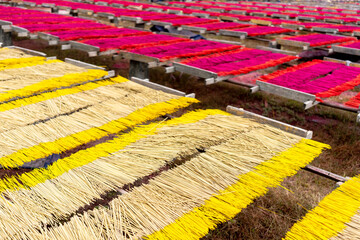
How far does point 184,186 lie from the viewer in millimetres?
2547

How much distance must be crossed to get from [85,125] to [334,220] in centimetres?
246

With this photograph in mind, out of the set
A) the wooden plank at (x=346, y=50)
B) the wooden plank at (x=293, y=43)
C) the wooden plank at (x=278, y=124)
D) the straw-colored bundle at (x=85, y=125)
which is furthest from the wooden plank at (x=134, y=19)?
the wooden plank at (x=278, y=124)

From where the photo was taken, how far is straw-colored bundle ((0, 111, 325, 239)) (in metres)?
2.16

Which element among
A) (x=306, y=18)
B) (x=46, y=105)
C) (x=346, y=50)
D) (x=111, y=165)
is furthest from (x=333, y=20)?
(x=111, y=165)

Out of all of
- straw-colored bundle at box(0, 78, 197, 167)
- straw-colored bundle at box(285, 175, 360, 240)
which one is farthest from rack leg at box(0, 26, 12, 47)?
straw-colored bundle at box(285, 175, 360, 240)

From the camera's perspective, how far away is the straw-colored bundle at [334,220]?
218cm

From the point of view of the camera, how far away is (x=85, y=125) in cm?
339

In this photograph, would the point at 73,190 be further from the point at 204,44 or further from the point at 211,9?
the point at 211,9

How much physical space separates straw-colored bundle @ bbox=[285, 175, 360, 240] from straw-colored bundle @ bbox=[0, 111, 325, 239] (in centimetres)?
39

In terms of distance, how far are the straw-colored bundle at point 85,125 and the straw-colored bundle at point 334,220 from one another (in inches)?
77.8

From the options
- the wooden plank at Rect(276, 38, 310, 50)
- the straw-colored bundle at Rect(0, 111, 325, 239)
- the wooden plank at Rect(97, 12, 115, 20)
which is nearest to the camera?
the straw-colored bundle at Rect(0, 111, 325, 239)

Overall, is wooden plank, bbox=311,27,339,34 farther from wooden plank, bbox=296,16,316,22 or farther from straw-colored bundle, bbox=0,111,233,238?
straw-colored bundle, bbox=0,111,233,238

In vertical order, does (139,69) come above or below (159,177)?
above

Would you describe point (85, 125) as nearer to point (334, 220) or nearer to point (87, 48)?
point (334, 220)
